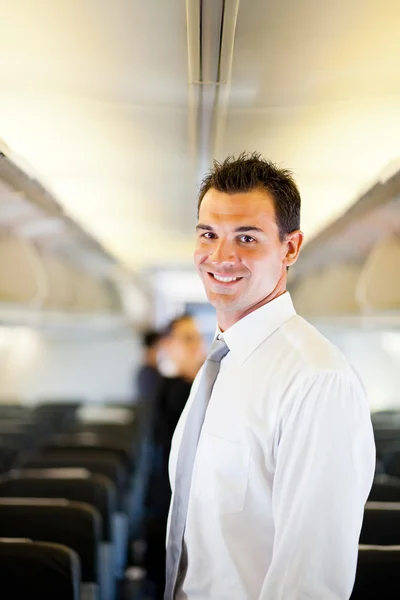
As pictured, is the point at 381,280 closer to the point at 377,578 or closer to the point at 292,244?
the point at 377,578

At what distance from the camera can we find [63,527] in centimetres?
329

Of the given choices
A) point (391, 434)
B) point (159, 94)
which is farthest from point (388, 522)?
point (391, 434)

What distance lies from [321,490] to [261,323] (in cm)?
55

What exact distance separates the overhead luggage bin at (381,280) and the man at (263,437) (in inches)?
117

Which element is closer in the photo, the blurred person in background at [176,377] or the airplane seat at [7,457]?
the blurred person in background at [176,377]

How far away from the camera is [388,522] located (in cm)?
319

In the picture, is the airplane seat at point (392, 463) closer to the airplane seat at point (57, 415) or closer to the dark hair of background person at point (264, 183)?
the dark hair of background person at point (264, 183)

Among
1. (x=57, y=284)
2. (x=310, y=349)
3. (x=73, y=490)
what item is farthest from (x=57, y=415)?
(x=310, y=349)

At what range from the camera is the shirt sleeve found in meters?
1.75

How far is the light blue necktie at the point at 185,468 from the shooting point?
2.13 metres

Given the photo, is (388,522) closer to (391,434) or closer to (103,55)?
(103,55)

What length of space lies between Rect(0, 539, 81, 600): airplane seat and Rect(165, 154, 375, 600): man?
618mm

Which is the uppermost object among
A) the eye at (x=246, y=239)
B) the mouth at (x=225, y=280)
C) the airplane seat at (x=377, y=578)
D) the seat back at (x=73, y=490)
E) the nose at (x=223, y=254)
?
the eye at (x=246, y=239)

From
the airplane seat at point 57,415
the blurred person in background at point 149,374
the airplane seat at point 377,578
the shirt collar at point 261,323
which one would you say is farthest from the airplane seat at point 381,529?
the airplane seat at point 57,415
